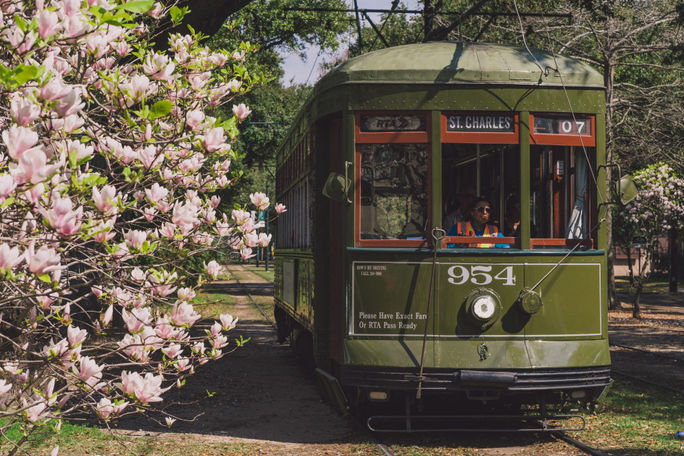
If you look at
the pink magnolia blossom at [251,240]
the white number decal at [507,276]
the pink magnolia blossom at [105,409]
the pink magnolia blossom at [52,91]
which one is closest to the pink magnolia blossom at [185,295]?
the pink magnolia blossom at [251,240]

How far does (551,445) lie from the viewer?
23.9ft

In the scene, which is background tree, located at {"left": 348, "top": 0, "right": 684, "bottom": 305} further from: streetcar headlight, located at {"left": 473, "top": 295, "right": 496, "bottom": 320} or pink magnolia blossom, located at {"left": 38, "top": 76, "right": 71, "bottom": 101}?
pink magnolia blossom, located at {"left": 38, "top": 76, "right": 71, "bottom": 101}

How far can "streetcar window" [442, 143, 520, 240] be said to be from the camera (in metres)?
7.53

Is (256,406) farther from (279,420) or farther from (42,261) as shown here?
(42,261)

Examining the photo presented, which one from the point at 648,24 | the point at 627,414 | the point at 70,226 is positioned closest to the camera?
the point at 70,226

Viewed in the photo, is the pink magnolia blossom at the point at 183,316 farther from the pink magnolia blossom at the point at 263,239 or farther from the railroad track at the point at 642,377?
the railroad track at the point at 642,377

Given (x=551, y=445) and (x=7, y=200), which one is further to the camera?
(x=551, y=445)

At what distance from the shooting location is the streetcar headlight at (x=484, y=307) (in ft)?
23.6

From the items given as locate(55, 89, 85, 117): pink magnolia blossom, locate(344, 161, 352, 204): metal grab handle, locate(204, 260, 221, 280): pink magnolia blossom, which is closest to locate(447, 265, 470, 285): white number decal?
locate(344, 161, 352, 204): metal grab handle

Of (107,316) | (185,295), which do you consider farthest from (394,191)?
(107,316)

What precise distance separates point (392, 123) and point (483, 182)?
3.38 ft

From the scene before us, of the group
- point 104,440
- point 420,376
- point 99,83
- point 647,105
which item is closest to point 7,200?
point 99,83

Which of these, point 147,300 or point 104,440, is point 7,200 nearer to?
point 147,300

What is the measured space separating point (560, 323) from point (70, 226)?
17.2 ft
